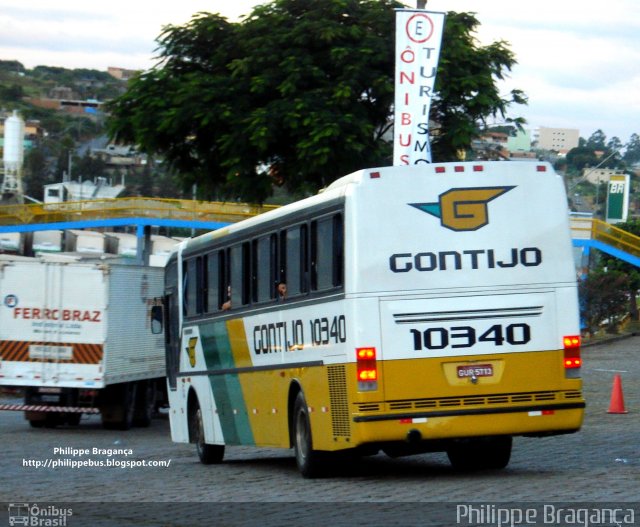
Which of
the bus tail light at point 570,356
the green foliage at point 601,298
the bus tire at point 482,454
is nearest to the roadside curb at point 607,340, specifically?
the green foliage at point 601,298

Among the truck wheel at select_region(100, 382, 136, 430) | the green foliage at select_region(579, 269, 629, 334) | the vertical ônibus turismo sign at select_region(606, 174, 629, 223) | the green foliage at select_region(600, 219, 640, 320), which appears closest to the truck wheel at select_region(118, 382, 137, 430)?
the truck wheel at select_region(100, 382, 136, 430)

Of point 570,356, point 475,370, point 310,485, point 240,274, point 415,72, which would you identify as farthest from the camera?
point 415,72

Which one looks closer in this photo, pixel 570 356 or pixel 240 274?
pixel 570 356

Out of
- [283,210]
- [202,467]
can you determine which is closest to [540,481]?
[283,210]

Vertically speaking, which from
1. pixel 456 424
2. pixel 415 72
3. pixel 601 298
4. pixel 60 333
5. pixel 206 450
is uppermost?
pixel 415 72

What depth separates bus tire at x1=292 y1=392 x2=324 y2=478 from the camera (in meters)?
15.0

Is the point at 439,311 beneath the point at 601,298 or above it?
beneath

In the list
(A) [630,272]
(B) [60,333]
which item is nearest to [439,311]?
(B) [60,333]

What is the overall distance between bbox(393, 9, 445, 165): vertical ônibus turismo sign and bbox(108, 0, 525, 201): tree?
23.3ft

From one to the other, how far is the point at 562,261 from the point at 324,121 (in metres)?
16.1

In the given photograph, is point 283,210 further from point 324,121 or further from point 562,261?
point 324,121

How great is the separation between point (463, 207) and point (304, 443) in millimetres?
3145

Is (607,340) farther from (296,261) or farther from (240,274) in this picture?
(296,261)

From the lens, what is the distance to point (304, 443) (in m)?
15.3
